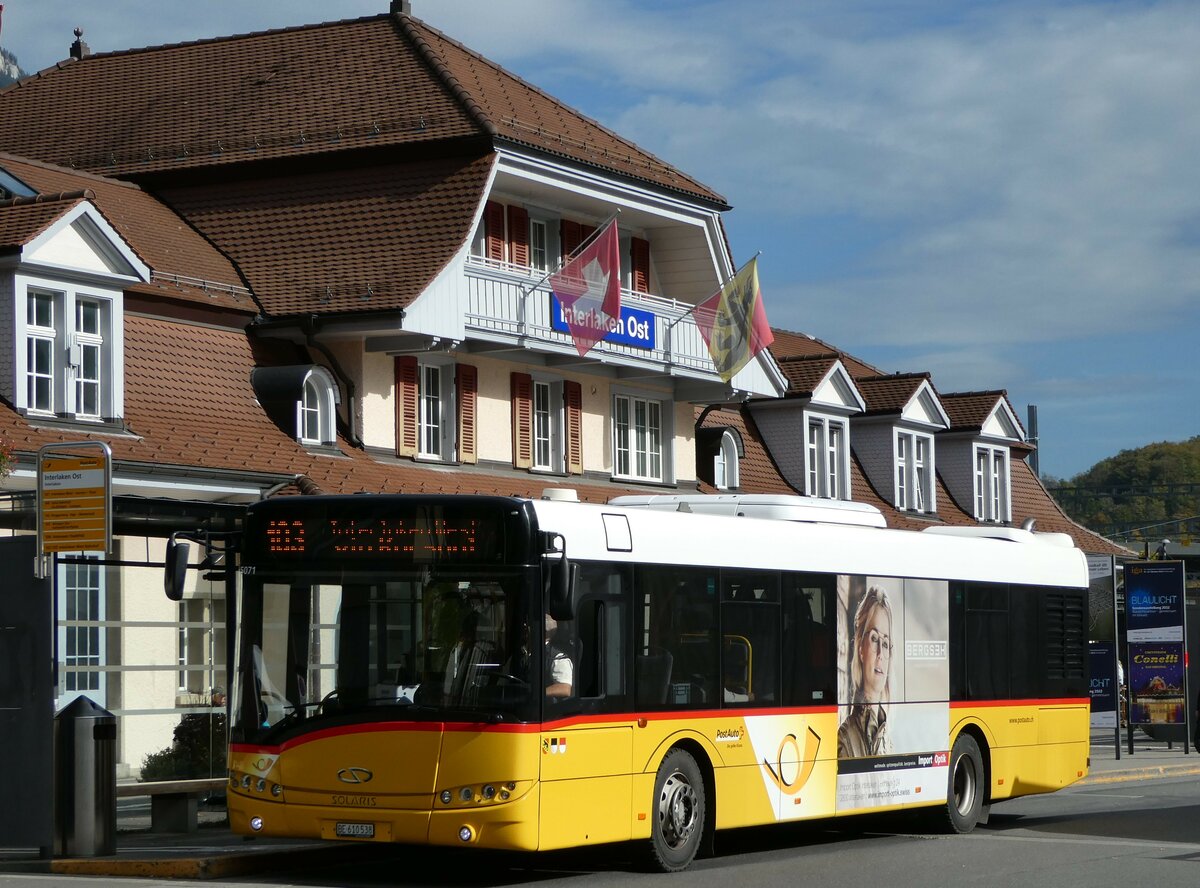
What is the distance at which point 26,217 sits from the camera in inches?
969

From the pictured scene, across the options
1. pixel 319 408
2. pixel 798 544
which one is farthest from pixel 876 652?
pixel 319 408

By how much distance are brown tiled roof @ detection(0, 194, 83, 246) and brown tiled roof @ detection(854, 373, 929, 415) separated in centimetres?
2564

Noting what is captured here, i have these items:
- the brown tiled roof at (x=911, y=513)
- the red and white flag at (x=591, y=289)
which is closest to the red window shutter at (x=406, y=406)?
the red and white flag at (x=591, y=289)

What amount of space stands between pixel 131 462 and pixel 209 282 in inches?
267

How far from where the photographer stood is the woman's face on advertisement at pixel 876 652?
57.5ft

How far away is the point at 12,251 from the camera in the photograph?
23812 mm

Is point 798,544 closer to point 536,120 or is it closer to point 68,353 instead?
point 68,353

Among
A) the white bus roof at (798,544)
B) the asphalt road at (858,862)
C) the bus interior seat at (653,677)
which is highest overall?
the white bus roof at (798,544)

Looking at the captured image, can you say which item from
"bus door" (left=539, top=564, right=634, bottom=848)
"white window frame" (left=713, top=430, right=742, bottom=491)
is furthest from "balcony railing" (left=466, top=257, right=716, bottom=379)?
"bus door" (left=539, top=564, right=634, bottom=848)

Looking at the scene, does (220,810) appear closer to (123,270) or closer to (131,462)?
(131,462)

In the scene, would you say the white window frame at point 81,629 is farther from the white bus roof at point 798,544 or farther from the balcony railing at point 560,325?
the balcony railing at point 560,325

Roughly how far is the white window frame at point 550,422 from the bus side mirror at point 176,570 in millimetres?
19594

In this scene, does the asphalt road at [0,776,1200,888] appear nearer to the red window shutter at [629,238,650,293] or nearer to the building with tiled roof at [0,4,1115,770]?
the building with tiled roof at [0,4,1115,770]

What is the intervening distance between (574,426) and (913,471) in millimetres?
15285
